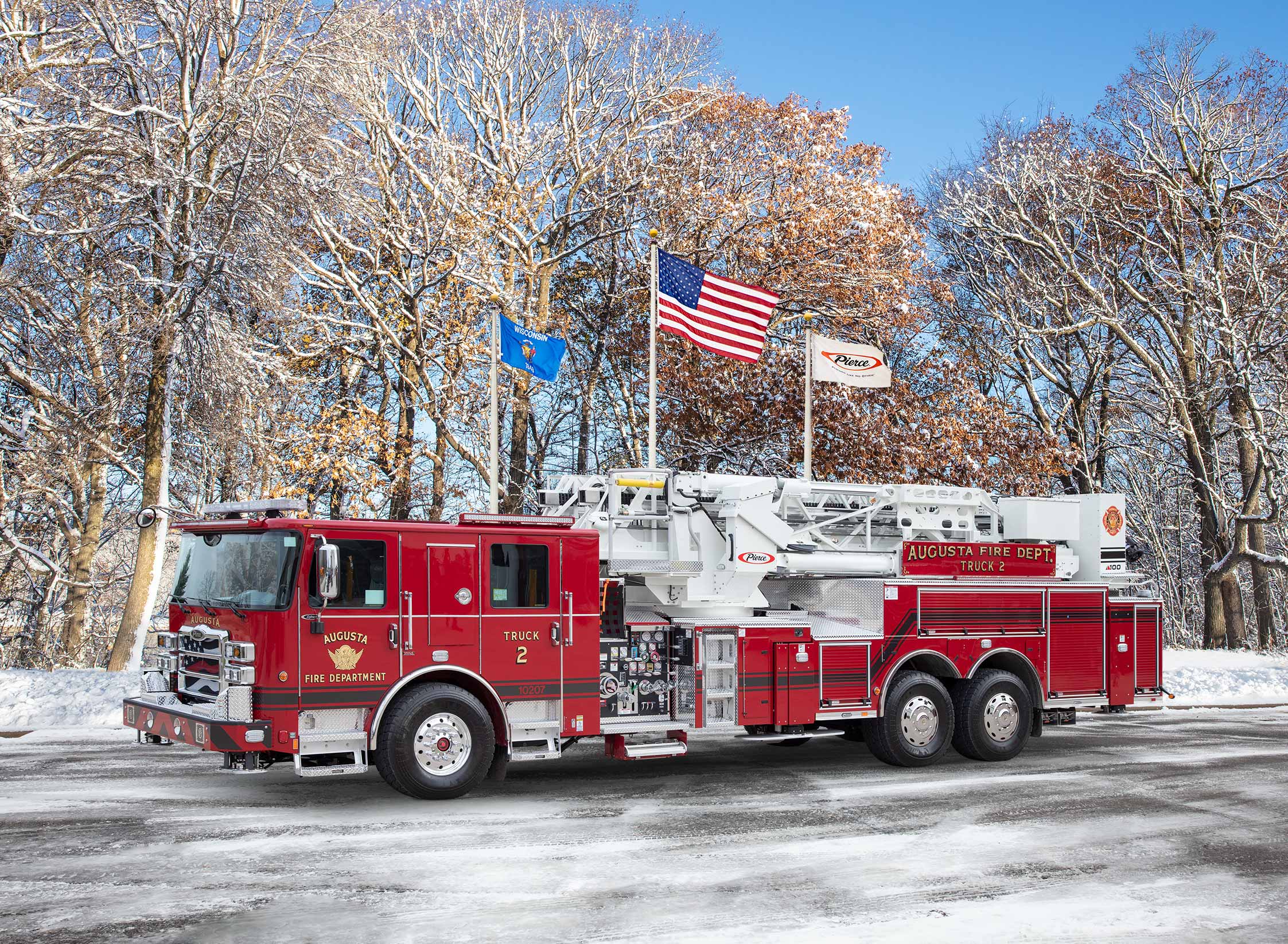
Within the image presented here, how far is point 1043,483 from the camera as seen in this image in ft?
94.8

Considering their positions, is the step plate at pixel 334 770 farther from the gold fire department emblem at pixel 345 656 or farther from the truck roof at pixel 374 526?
the truck roof at pixel 374 526

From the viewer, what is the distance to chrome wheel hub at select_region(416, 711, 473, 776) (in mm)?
9633

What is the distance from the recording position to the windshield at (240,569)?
9.30 m

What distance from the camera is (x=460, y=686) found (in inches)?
391

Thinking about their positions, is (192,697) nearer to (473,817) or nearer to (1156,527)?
(473,817)

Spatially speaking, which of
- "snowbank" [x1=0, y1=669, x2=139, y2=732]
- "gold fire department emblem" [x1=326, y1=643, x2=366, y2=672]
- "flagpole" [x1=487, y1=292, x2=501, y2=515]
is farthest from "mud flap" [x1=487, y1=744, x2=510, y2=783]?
"snowbank" [x1=0, y1=669, x2=139, y2=732]

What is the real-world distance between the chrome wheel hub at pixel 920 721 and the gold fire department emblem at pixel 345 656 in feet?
18.8

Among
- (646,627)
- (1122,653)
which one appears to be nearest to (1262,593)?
(1122,653)

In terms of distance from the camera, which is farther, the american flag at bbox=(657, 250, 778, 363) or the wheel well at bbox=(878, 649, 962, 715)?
the american flag at bbox=(657, 250, 778, 363)

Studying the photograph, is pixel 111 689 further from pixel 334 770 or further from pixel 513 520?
pixel 513 520

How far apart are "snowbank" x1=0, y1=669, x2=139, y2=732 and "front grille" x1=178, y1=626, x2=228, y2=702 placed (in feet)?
16.7

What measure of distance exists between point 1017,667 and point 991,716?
27.5 inches

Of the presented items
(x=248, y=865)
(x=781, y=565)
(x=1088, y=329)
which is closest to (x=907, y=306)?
(x=1088, y=329)

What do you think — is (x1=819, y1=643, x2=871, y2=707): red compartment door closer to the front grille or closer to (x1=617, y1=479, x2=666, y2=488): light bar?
(x1=617, y1=479, x2=666, y2=488): light bar
